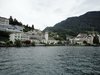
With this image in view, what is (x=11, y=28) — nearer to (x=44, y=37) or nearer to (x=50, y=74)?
(x=44, y=37)

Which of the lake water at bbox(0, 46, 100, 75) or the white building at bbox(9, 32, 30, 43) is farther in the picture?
the white building at bbox(9, 32, 30, 43)

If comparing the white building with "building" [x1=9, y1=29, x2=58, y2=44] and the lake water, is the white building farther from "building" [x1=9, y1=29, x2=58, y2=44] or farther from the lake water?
the lake water

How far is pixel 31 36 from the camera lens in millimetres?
147000

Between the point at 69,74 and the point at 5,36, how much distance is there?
109501 millimetres

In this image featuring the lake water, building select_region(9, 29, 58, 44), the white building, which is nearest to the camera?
the lake water

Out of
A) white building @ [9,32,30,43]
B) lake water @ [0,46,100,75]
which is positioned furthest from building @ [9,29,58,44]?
lake water @ [0,46,100,75]

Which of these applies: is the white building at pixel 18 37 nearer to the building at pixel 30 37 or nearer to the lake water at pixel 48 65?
the building at pixel 30 37

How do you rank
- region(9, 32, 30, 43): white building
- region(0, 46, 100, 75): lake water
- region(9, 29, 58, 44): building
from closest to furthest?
region(0, 46, 100, 75): lake water < region(9, 32, 30, 43): white building < region(9, 29, 58, 44): building

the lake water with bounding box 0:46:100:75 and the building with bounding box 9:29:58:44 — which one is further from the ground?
the building with bounding box 9:29:58:44

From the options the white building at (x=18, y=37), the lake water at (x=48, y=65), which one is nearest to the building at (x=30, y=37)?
the white building at (x=18, y=37)

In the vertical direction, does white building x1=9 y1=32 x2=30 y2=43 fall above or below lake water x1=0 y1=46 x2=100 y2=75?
above

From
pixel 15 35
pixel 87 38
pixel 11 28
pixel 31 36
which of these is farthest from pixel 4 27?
pixel 87 38

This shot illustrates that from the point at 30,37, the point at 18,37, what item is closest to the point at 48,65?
the point at 18,37

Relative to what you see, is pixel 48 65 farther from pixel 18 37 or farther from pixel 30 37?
pixel 30 37
